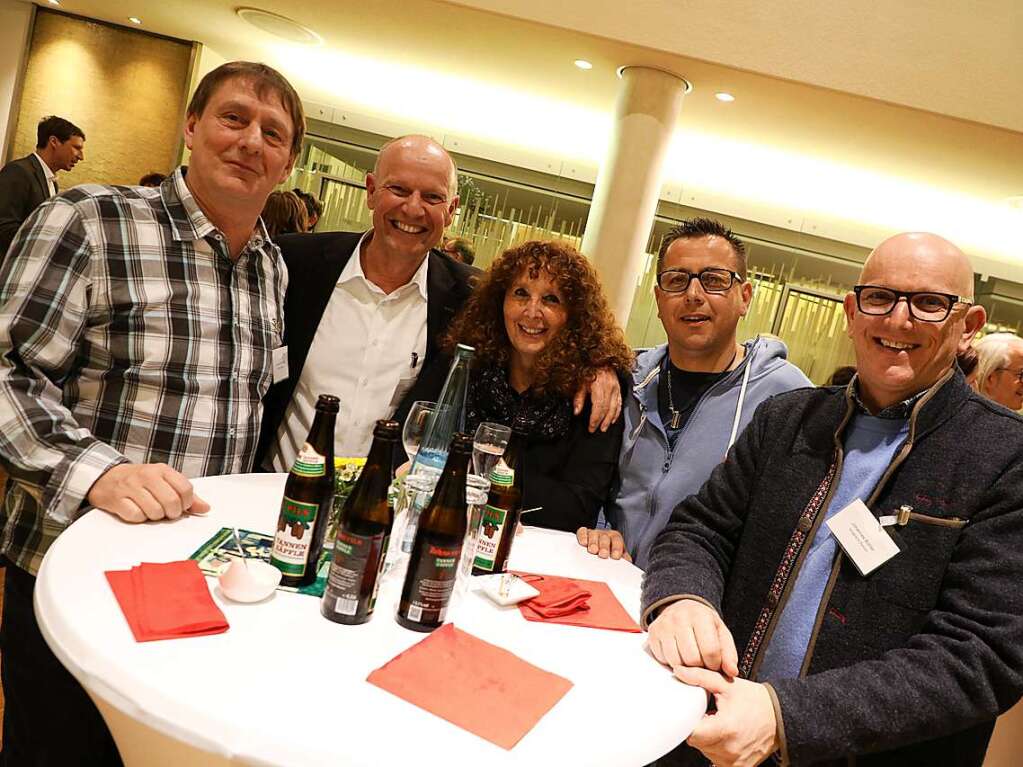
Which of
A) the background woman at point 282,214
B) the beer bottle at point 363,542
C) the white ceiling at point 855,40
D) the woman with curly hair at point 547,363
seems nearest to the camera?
the beer bottle at point 363,542

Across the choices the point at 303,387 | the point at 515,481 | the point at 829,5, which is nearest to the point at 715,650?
the point at 515,481

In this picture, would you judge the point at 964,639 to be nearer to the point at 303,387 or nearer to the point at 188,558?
the point at 188,558

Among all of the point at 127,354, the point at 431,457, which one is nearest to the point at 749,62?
the point at 431,457

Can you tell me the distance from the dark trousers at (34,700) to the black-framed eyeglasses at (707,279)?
1991 mm

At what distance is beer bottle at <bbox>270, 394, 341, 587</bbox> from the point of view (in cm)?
123

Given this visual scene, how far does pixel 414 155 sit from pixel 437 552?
1663 mm

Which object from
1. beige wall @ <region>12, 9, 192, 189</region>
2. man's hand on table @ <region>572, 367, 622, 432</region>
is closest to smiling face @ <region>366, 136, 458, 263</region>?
man's hand on table @ <region>572, 367, 622, 432</region>

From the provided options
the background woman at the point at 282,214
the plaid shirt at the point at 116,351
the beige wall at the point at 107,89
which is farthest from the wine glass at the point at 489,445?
the beige wall at the point at 107,89

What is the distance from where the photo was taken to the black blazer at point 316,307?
2.29 m

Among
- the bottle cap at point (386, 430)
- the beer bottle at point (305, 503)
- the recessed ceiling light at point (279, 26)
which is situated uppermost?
the recessed ceiling light at point (279, 26)

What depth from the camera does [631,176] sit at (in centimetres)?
481

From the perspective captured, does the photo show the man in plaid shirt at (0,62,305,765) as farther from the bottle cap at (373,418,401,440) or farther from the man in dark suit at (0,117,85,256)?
the man in dark suit at (0,117,85,256)

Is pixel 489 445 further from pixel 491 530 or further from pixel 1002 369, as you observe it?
pixel 1002 369

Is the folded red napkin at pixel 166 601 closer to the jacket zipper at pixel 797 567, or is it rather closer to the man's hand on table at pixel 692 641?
the man's hand on table at pixel 692 641
